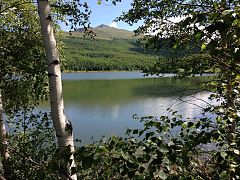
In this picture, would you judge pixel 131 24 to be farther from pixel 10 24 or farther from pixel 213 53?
pixel 213 53

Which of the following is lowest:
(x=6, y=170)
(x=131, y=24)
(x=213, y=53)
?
(x=6, y=170)

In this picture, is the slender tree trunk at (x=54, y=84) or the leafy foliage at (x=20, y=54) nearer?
the slender tree trunk at (x=54, y=84)

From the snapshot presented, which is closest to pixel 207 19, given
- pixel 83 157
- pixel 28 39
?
pixel 83 157

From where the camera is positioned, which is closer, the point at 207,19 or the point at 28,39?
the point at 207,19

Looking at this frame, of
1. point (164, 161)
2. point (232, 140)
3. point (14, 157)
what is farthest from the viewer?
point (14, 157)

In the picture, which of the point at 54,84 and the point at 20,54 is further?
the point at 20,54

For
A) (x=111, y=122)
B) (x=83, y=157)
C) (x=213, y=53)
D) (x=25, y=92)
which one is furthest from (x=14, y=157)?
(x=111, y=122)

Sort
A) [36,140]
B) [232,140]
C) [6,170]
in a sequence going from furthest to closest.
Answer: [36,140] → [6,170] → [232,140]

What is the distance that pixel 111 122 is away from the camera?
32.2 metres

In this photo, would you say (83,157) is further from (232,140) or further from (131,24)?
(131,24)

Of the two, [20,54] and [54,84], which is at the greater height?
[20,54]

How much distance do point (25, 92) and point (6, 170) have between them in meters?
3.62

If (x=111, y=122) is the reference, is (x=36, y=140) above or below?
above

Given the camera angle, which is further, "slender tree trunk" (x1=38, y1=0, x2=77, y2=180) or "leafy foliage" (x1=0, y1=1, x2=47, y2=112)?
"leafy foliage" (x1=0, y1=1, x2=47, y2=112)
